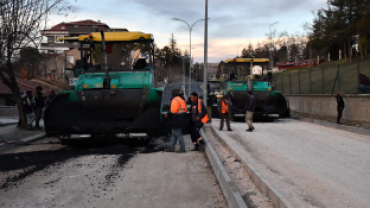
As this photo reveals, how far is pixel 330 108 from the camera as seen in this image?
21172 millimetres

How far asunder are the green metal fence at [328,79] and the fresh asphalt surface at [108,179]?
1214 cm

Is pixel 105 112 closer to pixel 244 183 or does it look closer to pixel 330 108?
pixel 244 183

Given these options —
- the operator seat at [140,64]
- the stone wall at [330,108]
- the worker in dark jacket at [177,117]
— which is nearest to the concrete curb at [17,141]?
the operator seat at [140,64]

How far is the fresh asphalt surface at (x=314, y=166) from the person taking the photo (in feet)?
19.4

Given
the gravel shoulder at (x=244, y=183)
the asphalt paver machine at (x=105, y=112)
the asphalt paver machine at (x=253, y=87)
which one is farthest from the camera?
the asphalt paver machine at (x=253, y=87)

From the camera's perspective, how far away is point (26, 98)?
15969 millimetres

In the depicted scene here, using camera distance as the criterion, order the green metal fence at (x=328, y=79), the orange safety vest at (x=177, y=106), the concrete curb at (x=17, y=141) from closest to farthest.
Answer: the orange safety vest at (x=177, y=106) < the concrete curb at (x=17, y=141) < the green metal fence at (x=328, y=79)

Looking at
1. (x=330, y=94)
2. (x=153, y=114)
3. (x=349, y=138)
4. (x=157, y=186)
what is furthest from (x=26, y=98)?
(x=330, y=94)

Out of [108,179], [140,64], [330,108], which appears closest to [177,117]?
[140,64]

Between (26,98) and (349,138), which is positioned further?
(26,98)

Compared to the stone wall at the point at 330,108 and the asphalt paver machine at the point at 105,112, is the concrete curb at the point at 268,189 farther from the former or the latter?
the stone wall at the point at 330,108

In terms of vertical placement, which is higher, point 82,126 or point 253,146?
point 82,126

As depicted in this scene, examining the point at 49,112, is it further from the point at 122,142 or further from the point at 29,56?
the point at 29,56

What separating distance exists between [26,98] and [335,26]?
48.7 m
